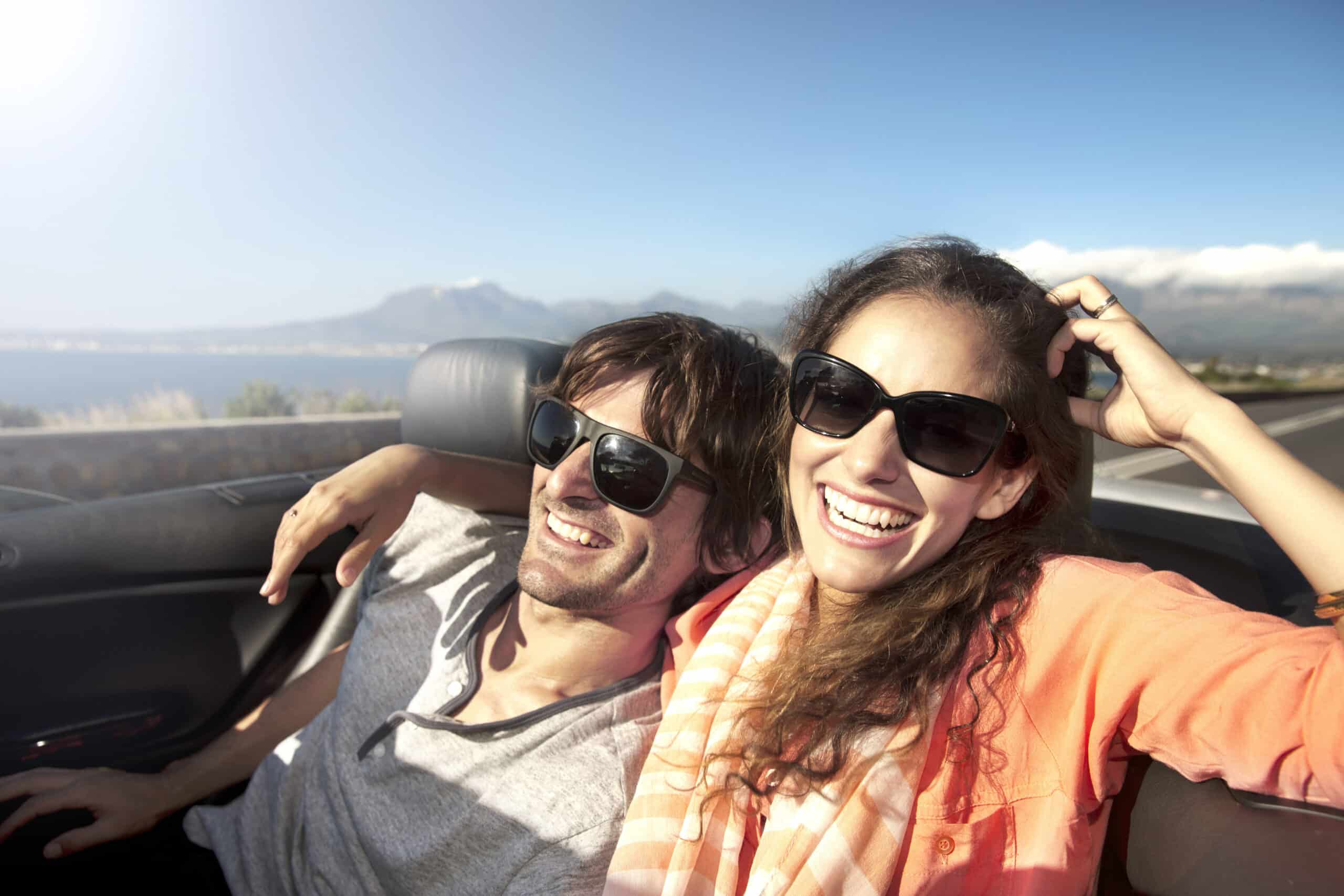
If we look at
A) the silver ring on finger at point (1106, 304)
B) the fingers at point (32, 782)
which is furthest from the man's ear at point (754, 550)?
the fingers at point (32, 782)

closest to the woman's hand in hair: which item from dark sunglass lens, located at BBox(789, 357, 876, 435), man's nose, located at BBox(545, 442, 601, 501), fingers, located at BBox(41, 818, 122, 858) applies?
dark sunglass lens, located at BBox(789, 357, 876, 435)

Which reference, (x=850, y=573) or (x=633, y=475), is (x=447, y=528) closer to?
(x=633, y=475)

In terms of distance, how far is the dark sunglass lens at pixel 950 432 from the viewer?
4.67ft

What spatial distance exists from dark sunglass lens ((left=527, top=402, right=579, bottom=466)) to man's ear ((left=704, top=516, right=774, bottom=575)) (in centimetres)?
48

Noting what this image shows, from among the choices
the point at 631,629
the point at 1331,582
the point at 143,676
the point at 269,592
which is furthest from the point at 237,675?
the point at 1331,582

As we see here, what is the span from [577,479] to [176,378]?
6.77 m

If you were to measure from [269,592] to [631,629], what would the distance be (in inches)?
33.9

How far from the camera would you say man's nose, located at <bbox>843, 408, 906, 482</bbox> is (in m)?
1.47

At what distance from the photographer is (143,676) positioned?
2.45 meters

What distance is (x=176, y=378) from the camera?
7090 millimetres

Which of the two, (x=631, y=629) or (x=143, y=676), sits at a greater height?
(x=631, y=629)

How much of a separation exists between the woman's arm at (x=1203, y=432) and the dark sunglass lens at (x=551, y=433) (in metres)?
1.10

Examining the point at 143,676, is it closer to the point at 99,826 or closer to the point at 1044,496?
the point at 99,826

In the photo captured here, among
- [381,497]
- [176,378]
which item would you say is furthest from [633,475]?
[176,378]
